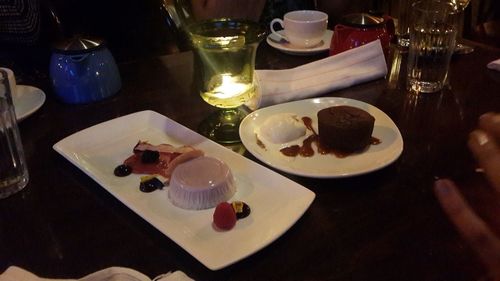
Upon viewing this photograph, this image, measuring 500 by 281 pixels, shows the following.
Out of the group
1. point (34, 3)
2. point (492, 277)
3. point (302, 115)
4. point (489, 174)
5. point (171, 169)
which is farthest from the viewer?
point (34, 3)

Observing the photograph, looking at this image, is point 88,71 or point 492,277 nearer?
point 492,277

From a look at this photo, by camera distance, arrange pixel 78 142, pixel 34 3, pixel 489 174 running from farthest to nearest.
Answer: pixel 34 3
pixel 78 142
pixel 489 174

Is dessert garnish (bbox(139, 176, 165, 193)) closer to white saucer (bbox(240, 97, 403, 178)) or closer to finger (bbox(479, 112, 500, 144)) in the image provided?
white saucer (bbox(240, 97, 403, 178))

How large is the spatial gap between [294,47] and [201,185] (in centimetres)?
74

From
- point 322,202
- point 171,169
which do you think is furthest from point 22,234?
point 322,202

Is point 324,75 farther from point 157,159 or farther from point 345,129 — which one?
point 157,159

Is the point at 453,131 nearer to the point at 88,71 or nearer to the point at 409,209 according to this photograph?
the point at 409,209

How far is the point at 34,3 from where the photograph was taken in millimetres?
1439

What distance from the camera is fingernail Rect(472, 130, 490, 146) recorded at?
2.35 ft

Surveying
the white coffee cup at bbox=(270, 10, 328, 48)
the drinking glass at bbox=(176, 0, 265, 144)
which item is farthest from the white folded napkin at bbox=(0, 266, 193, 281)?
the white coffee cup at bbox=(270, 10, 328, 48)

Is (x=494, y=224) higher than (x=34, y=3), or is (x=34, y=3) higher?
(x=34, y=3)

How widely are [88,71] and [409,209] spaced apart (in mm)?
732

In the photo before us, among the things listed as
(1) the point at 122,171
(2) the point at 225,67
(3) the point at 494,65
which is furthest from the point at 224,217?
(3) the point at 494,65

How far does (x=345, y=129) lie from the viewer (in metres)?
0.88
